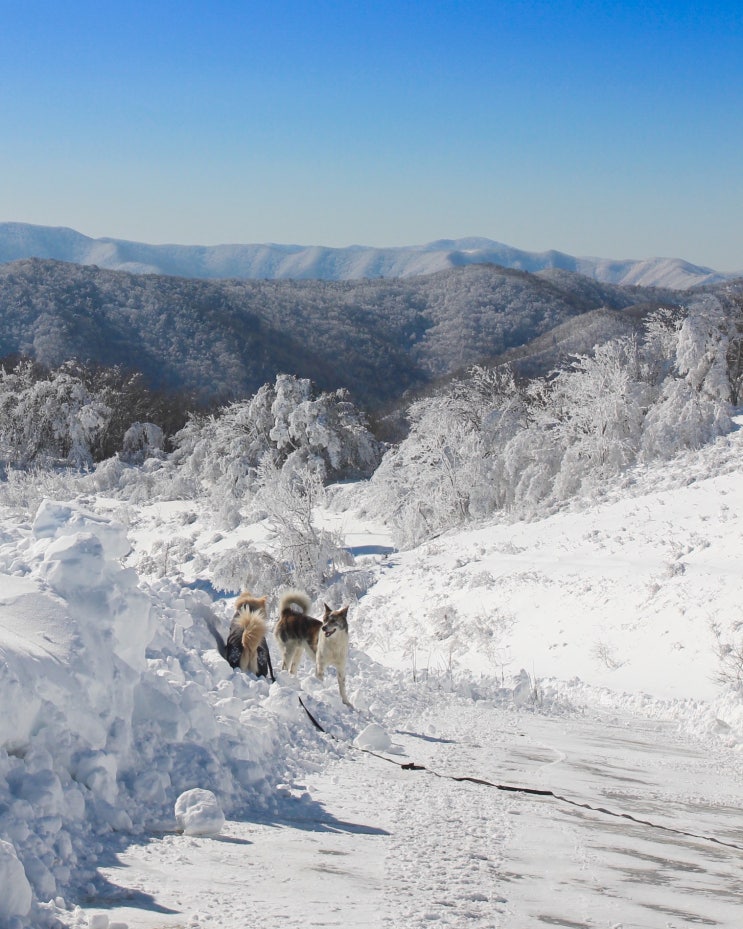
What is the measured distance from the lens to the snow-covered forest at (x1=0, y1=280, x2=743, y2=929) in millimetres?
4090

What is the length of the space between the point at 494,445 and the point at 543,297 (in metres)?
119

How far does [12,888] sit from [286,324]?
415 feet

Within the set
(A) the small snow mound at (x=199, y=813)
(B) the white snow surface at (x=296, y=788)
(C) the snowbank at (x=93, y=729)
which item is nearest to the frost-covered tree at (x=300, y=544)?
(B) the white snow surface at (x=296, y=788)

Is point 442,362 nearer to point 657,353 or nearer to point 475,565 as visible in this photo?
point 657,353

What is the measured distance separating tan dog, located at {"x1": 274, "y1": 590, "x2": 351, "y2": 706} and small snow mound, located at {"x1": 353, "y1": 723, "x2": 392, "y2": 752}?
1592mm

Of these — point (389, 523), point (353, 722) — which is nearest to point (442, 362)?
point (389, 523)

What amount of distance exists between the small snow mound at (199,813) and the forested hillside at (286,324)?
77751 millimetres

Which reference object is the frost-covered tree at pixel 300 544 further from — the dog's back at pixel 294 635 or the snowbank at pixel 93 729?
the snowbank at pixel 93 729

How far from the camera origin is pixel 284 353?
114312mm

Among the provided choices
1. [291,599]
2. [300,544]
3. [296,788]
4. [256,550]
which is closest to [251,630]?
[291,599]

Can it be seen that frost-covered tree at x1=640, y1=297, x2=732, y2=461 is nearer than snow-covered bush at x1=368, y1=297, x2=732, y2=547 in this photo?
Yes

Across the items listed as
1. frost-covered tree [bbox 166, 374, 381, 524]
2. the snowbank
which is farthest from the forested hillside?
the snowbank

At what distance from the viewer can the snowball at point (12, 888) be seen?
2.86 meters

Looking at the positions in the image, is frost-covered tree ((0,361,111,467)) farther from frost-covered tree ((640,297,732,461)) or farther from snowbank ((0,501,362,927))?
snowbank ((0,501,362,927))
